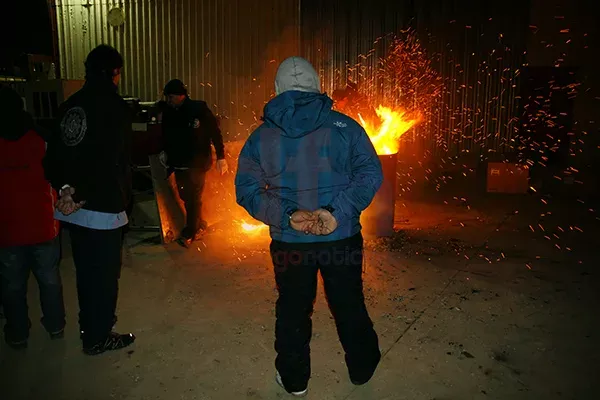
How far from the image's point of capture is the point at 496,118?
421 inches

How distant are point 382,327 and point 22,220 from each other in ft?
10.1

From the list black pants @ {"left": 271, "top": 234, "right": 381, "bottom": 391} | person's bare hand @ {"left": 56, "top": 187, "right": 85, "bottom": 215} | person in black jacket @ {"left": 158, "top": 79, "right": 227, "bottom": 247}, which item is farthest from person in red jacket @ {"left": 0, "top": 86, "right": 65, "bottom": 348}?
person in black jacket @ {"left": 158, "top": 79, "right": 227, "bottom": 247}

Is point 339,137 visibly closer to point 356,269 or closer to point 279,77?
point 279,77

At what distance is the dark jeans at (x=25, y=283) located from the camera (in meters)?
3.80

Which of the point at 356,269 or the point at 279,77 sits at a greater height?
the point at 279,77

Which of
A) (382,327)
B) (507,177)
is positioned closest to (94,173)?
(382,327)

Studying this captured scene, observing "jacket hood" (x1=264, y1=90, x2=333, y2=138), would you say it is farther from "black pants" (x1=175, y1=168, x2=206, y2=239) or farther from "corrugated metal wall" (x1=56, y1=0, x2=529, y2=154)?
"corrugated metal wall" (x1=56, y1=0, x2=529, y2=154)

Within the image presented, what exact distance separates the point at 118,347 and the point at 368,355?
6.81 feet

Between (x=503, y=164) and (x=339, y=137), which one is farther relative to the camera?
(x=503, y=164)

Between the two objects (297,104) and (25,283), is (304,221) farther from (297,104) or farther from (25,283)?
(25,283)

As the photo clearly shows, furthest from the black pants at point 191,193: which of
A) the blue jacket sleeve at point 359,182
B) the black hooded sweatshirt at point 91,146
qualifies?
the blue jacket sleeve at point 359,182

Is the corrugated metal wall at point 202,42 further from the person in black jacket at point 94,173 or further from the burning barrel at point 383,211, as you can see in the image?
the person in black jacket at point 94,173

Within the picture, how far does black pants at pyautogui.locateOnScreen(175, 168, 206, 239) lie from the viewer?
6828 millimetres

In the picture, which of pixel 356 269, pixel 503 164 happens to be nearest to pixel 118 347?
pixel 356 269
